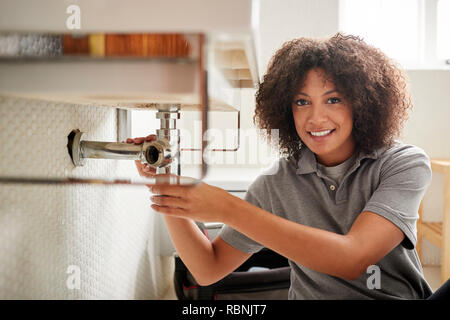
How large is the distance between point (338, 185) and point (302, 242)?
0.78 feet

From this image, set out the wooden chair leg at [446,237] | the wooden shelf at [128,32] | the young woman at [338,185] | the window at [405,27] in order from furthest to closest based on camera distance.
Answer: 1. the window at [405,27]
2. the wooden chair leg at [446,237]
3. the young woman at [338,185]
4. the wooden shelf at [128,32]

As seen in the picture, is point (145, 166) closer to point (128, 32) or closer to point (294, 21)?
point (128, 32)

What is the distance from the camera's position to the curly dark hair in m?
0.68

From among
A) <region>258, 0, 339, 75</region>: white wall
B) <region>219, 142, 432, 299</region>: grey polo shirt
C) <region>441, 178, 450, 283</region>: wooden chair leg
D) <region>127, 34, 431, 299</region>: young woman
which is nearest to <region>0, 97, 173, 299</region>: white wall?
<region>127, 34, 431, 299</region>: young woman

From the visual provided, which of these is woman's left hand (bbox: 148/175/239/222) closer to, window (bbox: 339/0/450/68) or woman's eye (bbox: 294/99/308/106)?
woman's eye (bbox: 294/99/308/106)

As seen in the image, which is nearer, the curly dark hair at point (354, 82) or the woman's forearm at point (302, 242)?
Result: the woman's forearm at point (302, 242)

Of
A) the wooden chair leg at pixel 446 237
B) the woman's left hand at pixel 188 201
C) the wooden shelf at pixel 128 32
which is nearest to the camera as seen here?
the wooden shelf at pixel 128 32

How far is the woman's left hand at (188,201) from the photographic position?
Answer: 417 mm

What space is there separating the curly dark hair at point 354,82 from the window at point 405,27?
93 centimetres

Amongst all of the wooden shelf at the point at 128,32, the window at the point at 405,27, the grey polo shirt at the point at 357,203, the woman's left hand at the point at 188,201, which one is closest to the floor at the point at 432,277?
the grey polo shirt at the point at 357,203

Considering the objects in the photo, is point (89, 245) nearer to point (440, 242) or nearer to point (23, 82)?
point (23, 82)

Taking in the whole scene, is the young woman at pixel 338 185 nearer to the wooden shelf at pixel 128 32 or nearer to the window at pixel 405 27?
the wooden shelf at pixel 128 32

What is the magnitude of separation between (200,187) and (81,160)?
0.27 metres

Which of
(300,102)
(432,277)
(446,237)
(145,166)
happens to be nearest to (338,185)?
(300,102)
